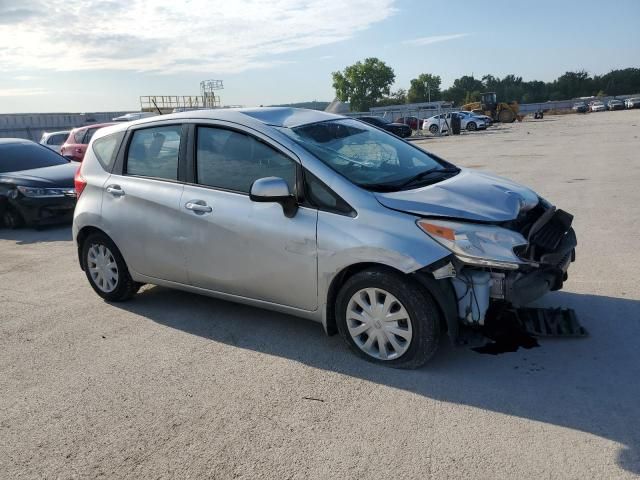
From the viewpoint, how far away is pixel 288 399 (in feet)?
12.2

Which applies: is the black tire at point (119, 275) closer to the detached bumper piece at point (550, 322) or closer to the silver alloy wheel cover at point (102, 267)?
the silver alloy wheel cover at point (102, 267)

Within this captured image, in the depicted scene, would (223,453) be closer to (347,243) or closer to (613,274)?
(347,243)

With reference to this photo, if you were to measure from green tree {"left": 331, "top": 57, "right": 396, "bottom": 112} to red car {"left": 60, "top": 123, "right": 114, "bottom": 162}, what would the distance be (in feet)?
392

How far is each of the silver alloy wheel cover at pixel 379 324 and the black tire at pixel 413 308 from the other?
0.12 feet

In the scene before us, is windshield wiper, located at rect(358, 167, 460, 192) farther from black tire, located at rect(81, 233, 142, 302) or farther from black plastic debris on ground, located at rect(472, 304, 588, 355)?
black tire, located at rect(81, 233, 142, 302)

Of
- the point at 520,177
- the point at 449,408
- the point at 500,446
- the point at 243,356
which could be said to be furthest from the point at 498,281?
the point at 520,177

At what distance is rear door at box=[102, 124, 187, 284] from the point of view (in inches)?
195

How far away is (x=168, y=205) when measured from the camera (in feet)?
16.2

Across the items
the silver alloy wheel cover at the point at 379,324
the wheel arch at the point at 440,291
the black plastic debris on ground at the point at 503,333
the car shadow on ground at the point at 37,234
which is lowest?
the car shadow on ground at the point at 37,234

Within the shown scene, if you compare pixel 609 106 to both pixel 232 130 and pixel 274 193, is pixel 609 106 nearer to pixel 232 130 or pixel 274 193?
pixel 232 130

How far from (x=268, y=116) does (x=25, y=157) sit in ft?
26.3

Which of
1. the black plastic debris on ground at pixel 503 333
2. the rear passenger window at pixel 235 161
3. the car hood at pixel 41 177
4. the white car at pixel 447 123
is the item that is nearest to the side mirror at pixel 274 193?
the rear passenger window at pixel 235 161

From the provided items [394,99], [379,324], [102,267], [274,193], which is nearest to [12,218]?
[102,267]

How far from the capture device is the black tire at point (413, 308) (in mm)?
3787
